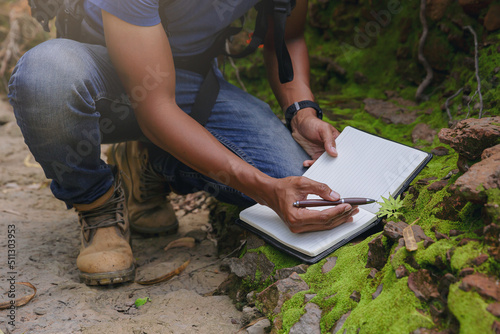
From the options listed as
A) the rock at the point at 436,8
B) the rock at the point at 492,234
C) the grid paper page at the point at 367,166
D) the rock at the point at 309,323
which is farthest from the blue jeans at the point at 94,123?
the rock at the point at 436,8

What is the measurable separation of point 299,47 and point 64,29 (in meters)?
1.39

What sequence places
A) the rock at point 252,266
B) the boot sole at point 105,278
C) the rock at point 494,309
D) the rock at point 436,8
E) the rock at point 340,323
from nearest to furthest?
1. the rock at point 494,309
2. the rock at point 340,323
3. the rock at point 252,266
4. the boot sole at point 105,278
5. the rock at point 436,8

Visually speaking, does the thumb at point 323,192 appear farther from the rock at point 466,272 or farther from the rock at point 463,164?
the rock at point 466,272

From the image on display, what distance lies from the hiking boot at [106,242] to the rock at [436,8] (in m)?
2.25

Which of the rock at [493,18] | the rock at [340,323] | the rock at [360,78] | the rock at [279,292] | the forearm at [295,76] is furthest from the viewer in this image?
the rock at [360,78]

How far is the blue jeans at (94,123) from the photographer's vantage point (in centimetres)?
192

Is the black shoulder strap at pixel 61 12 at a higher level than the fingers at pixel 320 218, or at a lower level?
higher

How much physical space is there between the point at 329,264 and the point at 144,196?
1457 millimetres

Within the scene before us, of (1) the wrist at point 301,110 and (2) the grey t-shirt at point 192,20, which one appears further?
(1) the wrist at point 301,110

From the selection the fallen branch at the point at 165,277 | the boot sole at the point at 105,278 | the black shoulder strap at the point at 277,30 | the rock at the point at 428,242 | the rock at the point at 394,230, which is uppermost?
the black shoulder strap at the point at 277,30

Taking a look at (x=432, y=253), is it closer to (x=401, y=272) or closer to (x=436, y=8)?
(x=401, y=272)

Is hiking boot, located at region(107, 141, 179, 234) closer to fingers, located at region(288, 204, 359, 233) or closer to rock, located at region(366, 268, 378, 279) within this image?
fingers, located at region(288, 204, 359, 233)

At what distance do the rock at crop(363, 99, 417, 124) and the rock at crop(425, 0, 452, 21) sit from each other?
610mm

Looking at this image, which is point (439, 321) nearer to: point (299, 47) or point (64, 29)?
point (299, 47)
